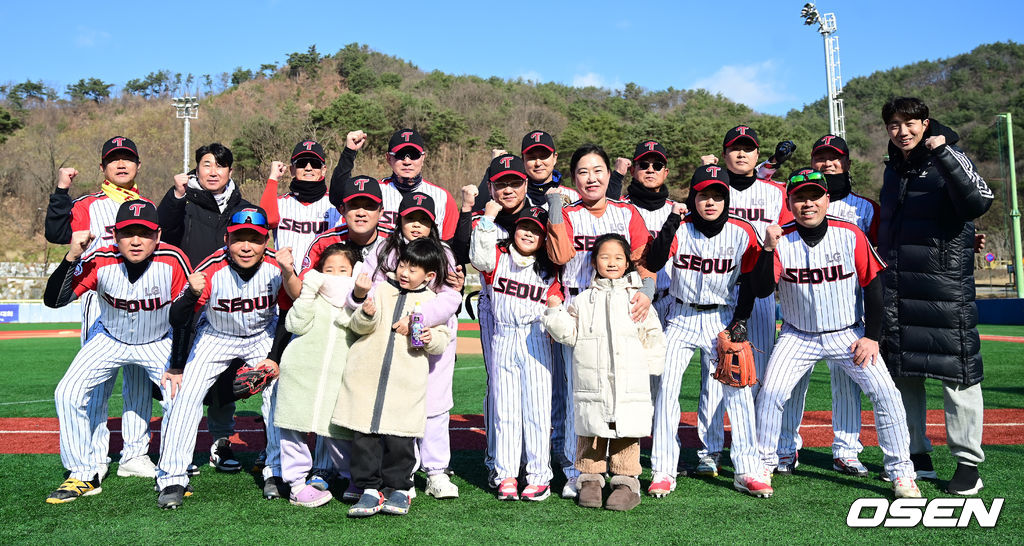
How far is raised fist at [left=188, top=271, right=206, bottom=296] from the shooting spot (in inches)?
160

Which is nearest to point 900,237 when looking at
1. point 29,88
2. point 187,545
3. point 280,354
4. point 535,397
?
point 535,397

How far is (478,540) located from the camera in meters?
3.28

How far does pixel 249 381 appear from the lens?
4066 mm

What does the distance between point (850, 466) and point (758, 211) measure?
174 cm

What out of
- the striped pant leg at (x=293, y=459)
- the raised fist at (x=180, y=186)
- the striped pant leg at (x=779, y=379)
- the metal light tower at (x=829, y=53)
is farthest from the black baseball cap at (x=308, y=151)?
the metal light tower at (x=829, y=53)

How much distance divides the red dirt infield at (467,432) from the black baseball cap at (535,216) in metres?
2.17

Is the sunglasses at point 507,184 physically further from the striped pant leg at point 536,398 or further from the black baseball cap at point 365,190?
the striped pant leg at point 536,398

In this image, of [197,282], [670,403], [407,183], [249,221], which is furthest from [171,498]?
[670,403]

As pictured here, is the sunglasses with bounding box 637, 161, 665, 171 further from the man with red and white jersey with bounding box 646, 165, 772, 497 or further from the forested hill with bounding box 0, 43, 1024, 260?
the forested hill with bounding box 0, 43, 1024, 260

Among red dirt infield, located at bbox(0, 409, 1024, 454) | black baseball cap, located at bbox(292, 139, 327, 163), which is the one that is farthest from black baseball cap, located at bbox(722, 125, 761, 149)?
black baseball cap, located at bbox(292, 139, 327, 163)

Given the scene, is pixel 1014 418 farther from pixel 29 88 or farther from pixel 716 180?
pixel 29 88

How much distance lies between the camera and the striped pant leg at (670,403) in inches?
164

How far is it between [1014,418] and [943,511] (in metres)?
3.54

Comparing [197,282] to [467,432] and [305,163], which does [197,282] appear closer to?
[305,163]
